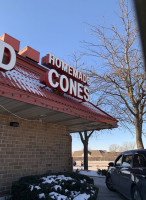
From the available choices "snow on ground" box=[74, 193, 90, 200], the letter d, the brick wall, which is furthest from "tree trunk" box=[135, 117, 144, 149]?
the letter d

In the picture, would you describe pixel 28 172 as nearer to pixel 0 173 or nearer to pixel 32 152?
pixel 32 152

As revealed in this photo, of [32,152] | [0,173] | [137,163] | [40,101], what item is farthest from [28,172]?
[137,163]

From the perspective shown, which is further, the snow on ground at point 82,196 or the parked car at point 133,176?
the snow on ground at point 82,196

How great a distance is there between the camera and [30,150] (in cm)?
718

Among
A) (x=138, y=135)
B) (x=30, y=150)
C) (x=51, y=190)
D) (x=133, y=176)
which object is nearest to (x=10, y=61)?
(x=30, y=150)

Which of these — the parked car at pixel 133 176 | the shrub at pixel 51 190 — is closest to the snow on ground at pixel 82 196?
the shrub at pixel 51 190

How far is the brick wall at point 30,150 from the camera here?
622 cm

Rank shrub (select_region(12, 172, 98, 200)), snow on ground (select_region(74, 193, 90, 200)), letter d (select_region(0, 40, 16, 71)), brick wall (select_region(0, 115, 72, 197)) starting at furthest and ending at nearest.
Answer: brick wall (select_region(0, 115, 72, 197)) < letter d (select_region(0, 40, 16, 71)) < snow on ground (select_region(74, 193, 90, 200)) < shrub (select_region(12, 172, 98, 200))

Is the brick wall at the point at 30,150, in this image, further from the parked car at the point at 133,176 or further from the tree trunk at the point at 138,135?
the tree trunk at the point at 138,135

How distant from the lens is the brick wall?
6.22 m

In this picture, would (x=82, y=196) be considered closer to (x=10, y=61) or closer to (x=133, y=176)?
(x=133, y=176)

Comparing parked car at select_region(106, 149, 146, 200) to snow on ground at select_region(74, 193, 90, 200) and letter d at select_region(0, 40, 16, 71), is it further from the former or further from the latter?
letter d at select_region(0, 40, 16, 71)

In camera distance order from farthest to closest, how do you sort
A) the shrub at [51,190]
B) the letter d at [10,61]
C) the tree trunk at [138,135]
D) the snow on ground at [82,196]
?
the tree trunk at [138,135] → the letter d at [10,61] → the snow on ground at [82,196] → the shrub at [51,190]

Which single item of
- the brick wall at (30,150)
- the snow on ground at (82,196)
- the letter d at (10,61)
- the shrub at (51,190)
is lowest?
the snow on ground at (82,196)
